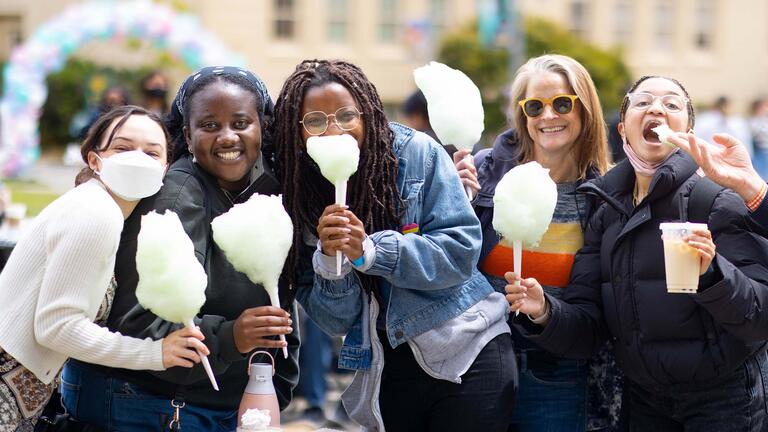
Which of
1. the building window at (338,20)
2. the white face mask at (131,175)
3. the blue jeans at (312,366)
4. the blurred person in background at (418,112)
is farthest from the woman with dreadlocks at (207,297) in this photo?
the building window at (338,20)

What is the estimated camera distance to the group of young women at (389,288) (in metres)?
2.73

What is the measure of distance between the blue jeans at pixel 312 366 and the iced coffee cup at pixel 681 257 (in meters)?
3.92

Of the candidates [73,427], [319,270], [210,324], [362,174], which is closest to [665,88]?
[362,174]

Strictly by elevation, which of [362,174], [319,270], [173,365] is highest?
[362,174]

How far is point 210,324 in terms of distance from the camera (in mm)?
2836

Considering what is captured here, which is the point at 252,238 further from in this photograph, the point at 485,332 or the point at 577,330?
the point at 577,330

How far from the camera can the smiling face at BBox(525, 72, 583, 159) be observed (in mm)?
3461

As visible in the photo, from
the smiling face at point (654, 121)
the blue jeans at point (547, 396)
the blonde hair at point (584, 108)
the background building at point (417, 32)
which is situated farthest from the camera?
the background building at point (417, 32)

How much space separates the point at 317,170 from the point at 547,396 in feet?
3.69

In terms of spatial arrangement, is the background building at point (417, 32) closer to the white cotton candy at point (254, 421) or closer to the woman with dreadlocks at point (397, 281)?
the woman with dreadlocks at point (397, 281)

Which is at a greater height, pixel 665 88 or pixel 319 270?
pixel 665 88

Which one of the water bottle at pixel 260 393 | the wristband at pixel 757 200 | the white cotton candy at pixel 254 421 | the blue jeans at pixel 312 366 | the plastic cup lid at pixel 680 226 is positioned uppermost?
the wristband at pixel 757 200

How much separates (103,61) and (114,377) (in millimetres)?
22738

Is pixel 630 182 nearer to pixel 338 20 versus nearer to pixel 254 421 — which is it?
pixel 254 421
